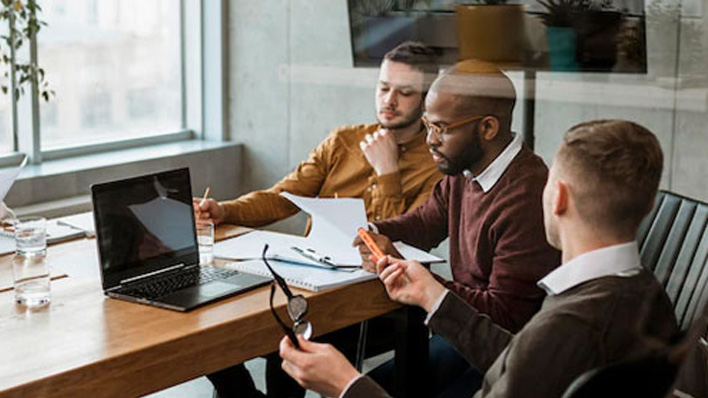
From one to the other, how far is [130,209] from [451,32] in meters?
1.51

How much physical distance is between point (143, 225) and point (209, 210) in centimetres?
54

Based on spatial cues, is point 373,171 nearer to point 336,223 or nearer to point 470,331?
point 336,223

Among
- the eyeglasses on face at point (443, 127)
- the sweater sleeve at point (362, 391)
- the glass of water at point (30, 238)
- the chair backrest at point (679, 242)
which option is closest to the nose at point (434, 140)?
the eyeglasses on face at point (443, 127)

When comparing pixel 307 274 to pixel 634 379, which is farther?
pixel 307 274

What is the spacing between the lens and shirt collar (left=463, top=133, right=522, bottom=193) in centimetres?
263

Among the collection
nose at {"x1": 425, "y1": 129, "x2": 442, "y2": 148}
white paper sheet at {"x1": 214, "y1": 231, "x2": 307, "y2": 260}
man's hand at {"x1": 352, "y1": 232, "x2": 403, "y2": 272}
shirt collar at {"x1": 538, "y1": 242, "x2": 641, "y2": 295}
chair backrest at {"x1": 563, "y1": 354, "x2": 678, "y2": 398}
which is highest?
nose at {"x1": 425, "y1": 129, "x2": 442, "y2": 148}

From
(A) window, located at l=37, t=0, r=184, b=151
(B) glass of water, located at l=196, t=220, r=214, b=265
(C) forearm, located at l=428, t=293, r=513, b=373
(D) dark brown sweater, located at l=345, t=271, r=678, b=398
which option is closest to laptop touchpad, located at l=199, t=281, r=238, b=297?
(B) glass of water, located at l=196, t=220, r=214, b=265

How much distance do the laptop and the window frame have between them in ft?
5.92

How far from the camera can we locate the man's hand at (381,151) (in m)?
3.32

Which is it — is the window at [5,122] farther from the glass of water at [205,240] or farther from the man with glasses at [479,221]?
the man with glasses at [479,221]

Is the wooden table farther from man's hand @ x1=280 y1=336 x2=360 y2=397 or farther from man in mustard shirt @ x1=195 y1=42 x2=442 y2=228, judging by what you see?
man in mustard shirt @ x1=195 y1=42 x2=442 y2=228

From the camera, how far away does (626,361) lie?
1.38 m

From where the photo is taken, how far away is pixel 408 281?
2320mm

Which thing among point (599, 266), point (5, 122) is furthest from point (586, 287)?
point (5, 122)
